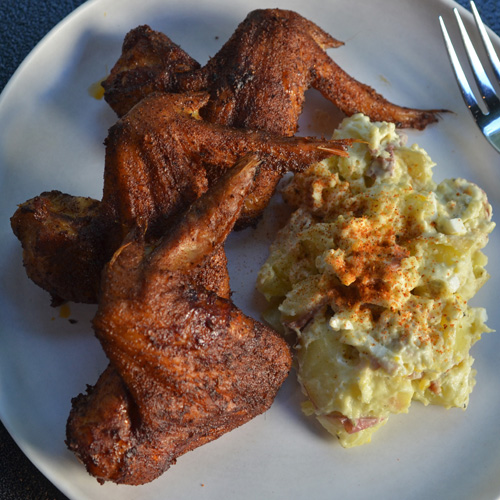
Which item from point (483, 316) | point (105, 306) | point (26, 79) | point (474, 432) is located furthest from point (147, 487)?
point (26, 79)

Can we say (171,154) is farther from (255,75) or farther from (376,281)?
(376,281)

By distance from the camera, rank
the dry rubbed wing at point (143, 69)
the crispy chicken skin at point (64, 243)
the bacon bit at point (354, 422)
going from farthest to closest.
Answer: the dry rubbed wing at point (143, 69), the bacon bit at point (354, 422), the crispy chicken skin at point (64, 243)

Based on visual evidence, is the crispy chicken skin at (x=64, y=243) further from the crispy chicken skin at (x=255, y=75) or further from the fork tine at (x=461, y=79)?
the fork tine at (x=461, y=79)

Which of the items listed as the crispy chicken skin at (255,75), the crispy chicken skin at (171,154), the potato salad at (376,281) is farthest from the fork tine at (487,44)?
the crispy chicken skin at (171,154)

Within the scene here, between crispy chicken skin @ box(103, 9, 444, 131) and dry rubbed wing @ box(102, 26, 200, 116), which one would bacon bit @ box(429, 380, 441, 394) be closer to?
crispy chicken skin @ box(103, 9, 444, 131)

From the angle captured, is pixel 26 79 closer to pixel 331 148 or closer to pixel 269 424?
pixel 331 148

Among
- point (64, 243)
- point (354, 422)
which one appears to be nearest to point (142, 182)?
point (64, 243)

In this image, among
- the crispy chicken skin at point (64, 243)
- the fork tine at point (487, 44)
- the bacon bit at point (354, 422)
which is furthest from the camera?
the fork tine at point (487, 44)
